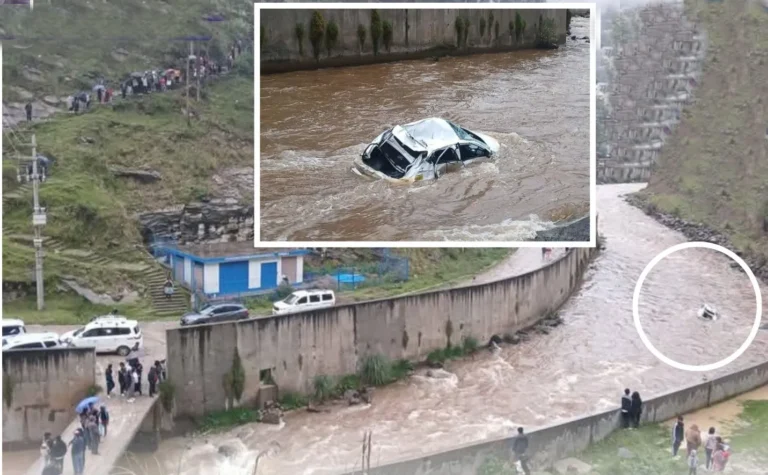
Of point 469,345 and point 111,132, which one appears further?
point 469,345

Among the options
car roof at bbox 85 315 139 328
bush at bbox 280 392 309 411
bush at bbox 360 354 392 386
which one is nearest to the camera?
car roof at bbox 85 315 139 328

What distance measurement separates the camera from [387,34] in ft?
23.2

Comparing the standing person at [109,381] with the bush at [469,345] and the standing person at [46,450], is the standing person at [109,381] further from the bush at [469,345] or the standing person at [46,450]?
the bush at [469,345]

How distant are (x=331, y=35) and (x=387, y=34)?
0.46m

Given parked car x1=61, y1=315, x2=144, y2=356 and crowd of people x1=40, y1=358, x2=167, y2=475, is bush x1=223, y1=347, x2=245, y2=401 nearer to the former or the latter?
crowd of people x1=40, y1=358, x2=167, y2=475

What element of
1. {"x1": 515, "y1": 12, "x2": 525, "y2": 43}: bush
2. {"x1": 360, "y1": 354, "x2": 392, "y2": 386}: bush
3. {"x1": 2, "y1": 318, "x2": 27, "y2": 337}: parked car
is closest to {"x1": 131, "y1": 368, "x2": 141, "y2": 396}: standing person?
{"x1": 2, "y1": 318, "x2": 27, "y2": 337}: parked car

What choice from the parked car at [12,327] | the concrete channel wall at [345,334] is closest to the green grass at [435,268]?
the concrete channel wall at [345,334]

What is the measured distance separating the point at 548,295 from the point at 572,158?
8.94 feet

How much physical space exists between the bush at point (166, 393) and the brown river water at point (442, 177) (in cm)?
151

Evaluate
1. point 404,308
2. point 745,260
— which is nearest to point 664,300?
point 745,260

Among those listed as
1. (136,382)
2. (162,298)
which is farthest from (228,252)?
(136,382)

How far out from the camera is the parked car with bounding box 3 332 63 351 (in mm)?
6801

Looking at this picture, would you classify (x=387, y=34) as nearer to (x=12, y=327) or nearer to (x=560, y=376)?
(x=560, y=376)

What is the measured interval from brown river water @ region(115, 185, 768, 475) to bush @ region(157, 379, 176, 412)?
0.29 meters
